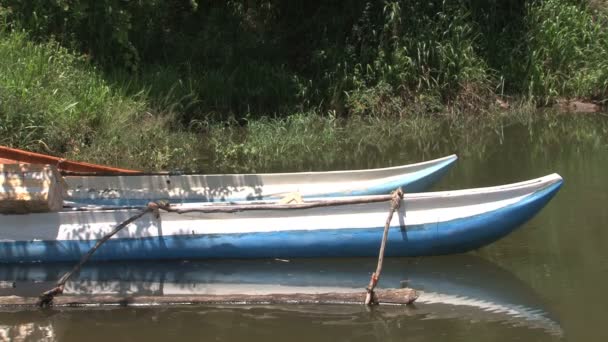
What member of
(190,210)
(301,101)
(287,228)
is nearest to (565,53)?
(301,101)

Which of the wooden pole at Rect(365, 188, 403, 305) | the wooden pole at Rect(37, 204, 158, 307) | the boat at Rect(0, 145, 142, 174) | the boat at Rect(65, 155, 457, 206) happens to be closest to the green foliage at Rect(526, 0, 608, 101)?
the boat at Rect(65, 155, 457, 206)

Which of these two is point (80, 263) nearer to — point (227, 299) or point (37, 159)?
point (227, 299)

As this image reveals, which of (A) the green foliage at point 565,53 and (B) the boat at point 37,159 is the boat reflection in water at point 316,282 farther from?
(A) the green foliage at point 565,53

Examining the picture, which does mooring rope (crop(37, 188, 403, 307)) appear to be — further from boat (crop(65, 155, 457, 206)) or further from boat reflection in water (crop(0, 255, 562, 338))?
boat (crop(65, 155, 457, 206))

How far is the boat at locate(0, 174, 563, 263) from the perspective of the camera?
6.41 m

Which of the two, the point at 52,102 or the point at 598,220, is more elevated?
the point at 52,102

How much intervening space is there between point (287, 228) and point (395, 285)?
3.27ft

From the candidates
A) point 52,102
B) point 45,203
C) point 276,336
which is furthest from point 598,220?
point 52,102

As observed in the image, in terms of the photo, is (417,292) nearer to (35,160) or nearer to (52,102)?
(35,160)

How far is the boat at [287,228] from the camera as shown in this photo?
6410 millimetres

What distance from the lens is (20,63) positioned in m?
11.6

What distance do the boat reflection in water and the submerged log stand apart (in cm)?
6

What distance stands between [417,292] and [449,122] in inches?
326

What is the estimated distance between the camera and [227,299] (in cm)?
592
